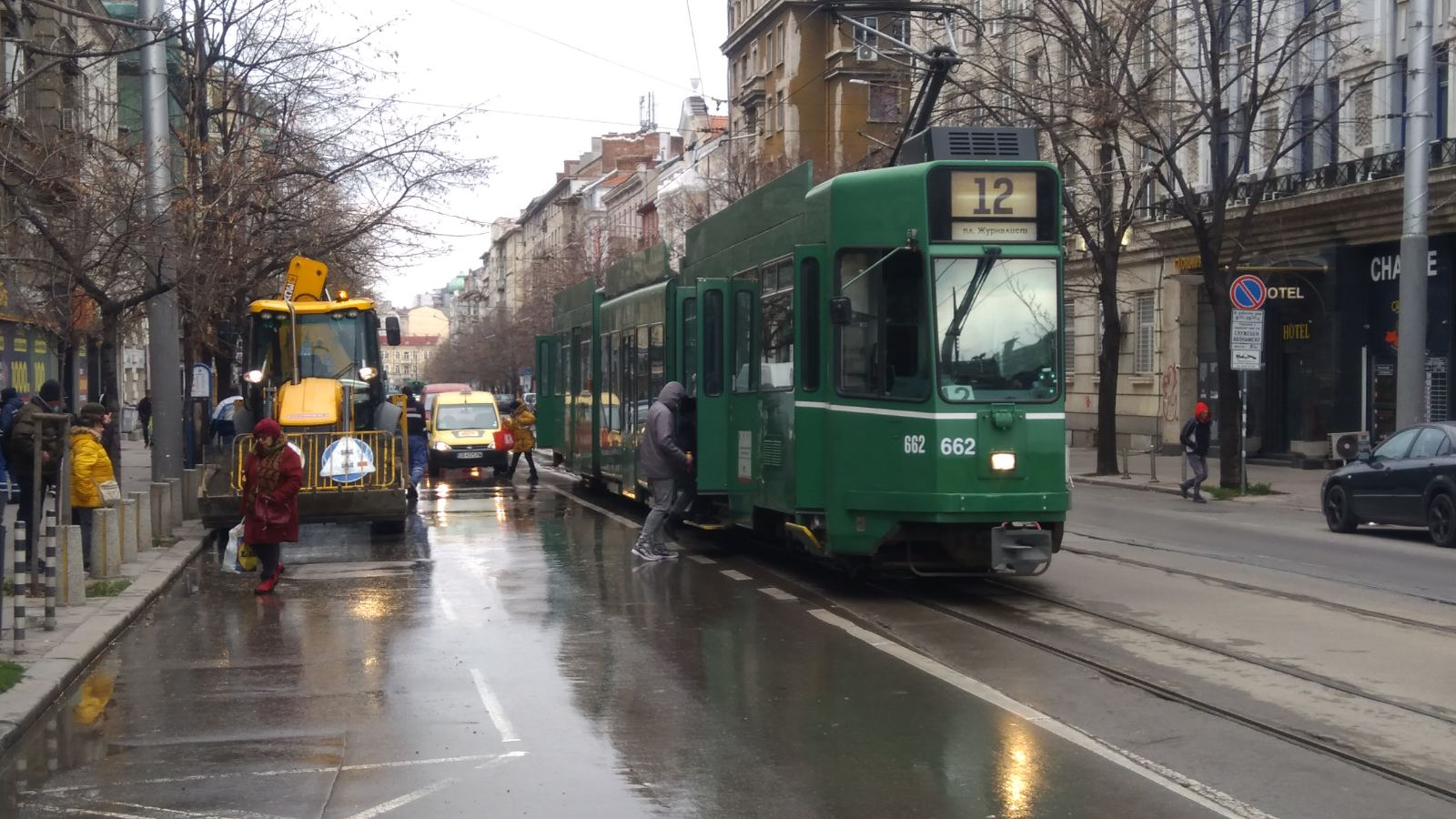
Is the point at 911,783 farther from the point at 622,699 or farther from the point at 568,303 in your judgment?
the point at 568,303

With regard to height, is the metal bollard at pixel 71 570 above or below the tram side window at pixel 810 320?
below

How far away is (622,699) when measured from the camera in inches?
351

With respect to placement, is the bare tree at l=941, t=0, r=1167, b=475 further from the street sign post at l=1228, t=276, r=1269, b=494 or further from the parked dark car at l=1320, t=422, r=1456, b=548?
the parked dark car at l=1320, t=422, r=1456, b=548

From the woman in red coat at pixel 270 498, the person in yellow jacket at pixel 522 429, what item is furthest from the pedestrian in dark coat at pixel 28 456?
the person in yellow jacket at pixel 522 429

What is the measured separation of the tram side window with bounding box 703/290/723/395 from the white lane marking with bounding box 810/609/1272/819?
16.5 feet

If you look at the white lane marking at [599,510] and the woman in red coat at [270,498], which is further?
the white lane marking at [599,510]

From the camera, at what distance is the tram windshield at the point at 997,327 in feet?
40.1

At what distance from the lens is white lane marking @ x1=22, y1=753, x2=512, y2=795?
7.18m

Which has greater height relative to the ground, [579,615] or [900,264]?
[900,264]

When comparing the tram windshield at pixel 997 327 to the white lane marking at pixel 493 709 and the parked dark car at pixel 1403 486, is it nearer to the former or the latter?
the white lane marking at pixel 493 709

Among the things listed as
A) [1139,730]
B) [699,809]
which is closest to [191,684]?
[699,809]

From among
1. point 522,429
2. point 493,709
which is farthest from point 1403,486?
point 522,429

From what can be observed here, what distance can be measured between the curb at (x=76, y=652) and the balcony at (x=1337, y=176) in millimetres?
19289

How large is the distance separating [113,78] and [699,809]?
2972 centimetres
